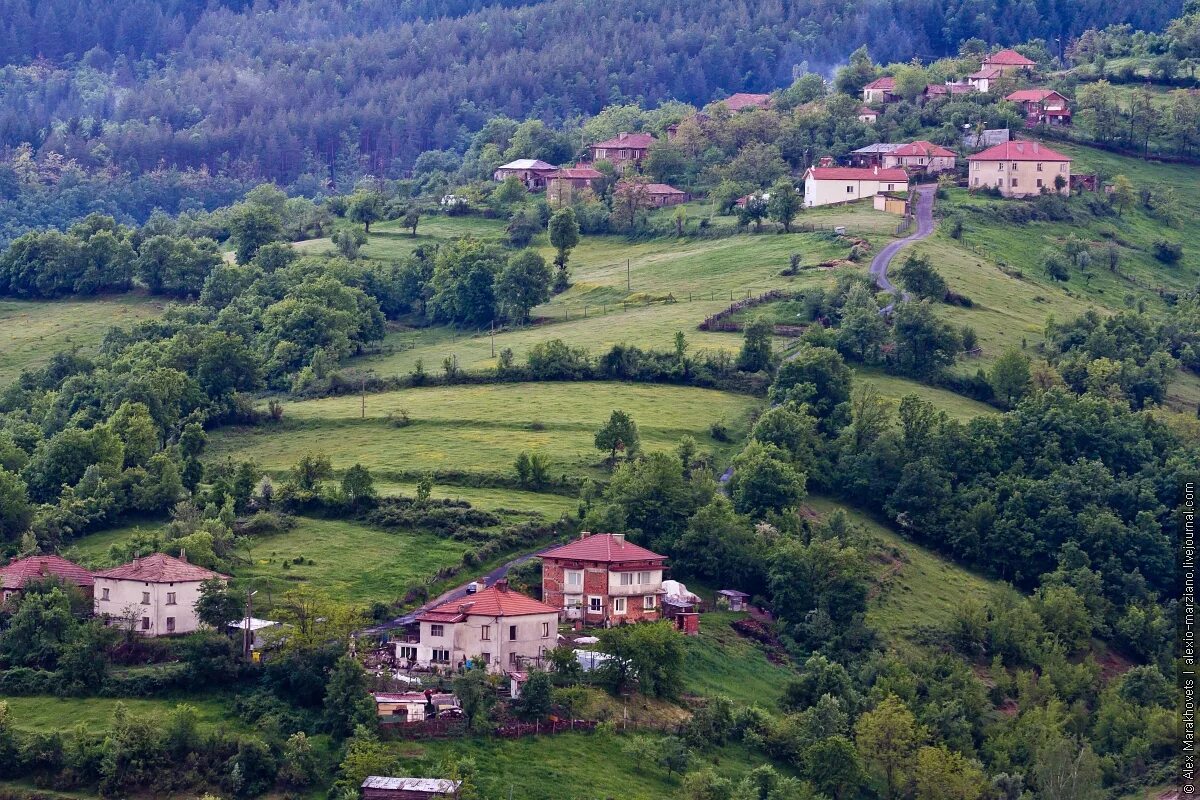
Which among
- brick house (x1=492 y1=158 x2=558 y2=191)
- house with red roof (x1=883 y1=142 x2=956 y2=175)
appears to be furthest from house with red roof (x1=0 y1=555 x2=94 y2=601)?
brick house (x1=492 y1=158 x2=558 y2=191)

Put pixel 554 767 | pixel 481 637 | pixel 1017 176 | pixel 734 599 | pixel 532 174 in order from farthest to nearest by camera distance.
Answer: pixel 532 174 < pixel 1017 176 < pixel 734 599 < pixel 481 637 < pixel 554 767

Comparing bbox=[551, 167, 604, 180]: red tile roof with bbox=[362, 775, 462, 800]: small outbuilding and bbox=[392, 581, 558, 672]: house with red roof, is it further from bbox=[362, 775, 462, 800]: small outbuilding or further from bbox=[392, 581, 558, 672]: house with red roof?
bbox=[362, 775, 462, 800]: small outbuilding

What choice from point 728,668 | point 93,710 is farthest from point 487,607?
point 93,710

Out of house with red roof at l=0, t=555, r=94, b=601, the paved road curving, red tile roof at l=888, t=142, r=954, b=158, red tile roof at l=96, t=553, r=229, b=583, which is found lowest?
house with red roof at l=0, t=555, r=94, b=601

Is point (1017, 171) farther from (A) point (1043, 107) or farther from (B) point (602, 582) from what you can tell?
(B) point (602, 582)

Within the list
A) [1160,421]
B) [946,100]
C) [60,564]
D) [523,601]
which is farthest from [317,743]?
[946,100]
